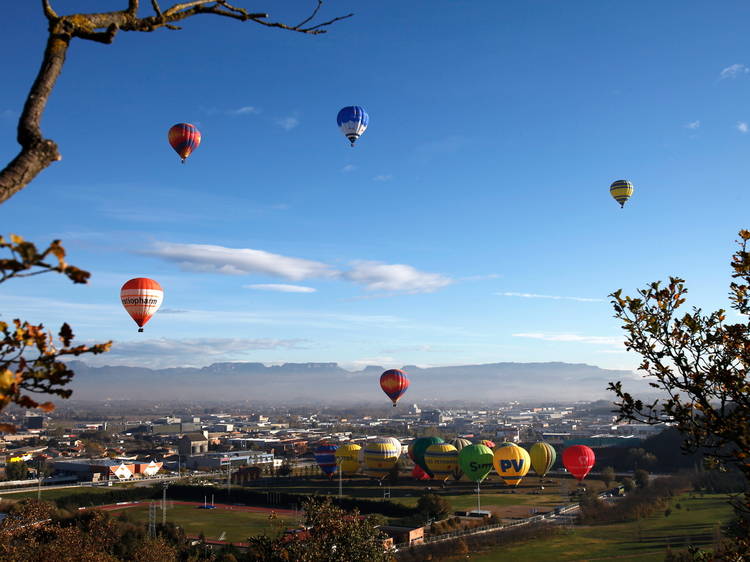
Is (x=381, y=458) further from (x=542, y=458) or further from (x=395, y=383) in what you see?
(x=542, y=458)

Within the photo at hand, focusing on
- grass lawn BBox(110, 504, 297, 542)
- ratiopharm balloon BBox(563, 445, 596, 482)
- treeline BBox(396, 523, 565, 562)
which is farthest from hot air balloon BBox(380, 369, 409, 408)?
treeline BBox(396, 523, 565, 562)

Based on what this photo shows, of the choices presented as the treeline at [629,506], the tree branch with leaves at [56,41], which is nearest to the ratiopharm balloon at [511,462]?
the treeline at [629,506]

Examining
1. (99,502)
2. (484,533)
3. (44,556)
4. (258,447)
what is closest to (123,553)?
(44,556)

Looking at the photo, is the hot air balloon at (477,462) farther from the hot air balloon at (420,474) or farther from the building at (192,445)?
the building at (192,445)

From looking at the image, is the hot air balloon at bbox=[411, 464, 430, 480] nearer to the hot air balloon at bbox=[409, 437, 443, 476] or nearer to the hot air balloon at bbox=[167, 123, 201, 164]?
the hot air balloon at bbox=[409, 437, 443, 476]

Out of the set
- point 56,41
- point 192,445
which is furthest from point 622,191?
point 192,445

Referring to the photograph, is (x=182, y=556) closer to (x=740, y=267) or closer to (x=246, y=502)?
(x=246, y=502)

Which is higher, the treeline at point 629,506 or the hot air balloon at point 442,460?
the hot air balloon at point 442,460
